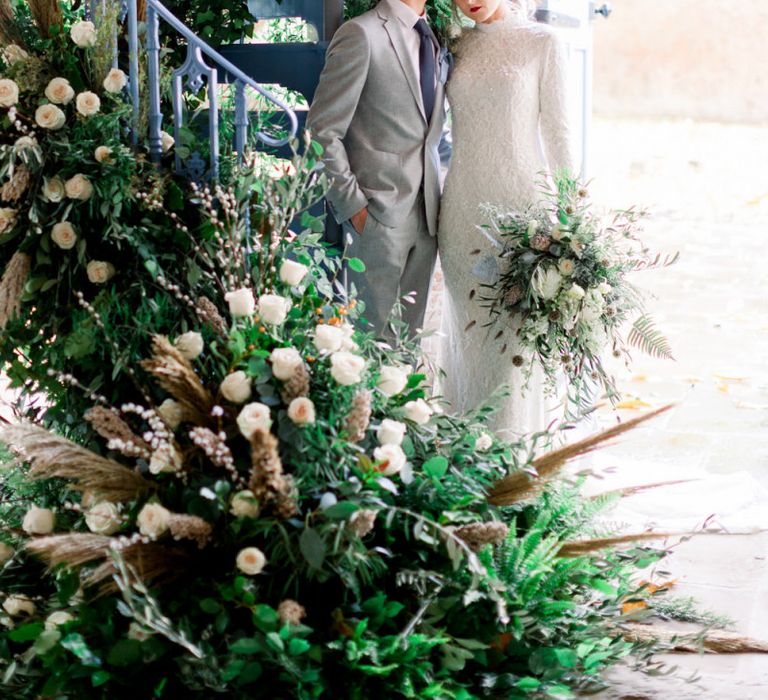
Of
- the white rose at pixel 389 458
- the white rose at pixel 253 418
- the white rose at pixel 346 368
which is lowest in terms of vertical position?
the white rose at pixel 389 458

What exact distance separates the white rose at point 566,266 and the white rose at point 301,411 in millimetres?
1106

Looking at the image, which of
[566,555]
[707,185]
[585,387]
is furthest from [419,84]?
[707,185]

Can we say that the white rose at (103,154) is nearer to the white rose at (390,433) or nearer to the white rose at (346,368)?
the white rose at (346,368)

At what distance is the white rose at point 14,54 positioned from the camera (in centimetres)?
275

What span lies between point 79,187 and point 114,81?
274 millimetres

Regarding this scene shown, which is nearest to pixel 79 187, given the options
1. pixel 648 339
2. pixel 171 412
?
pixel 171 412

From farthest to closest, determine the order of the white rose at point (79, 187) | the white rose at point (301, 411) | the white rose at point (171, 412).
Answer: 1. the white rose at point (79, 187)
2. the white rose at point (171, 412)
3. the white rose at point (301, 411)

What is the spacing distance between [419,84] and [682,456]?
2028 millimetres

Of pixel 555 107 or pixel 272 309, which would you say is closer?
pixel 272 309

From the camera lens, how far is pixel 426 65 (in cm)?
349

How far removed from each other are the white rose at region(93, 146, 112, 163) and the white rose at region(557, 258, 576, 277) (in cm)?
129

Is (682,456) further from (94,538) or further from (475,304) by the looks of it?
(94,538)

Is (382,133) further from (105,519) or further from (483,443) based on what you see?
(105,519)

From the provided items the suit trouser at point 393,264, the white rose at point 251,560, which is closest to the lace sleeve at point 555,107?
the suit trouser at point 393,264
